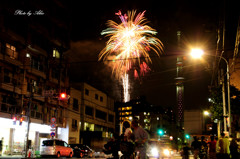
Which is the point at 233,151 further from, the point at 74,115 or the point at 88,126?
the point at 88,126

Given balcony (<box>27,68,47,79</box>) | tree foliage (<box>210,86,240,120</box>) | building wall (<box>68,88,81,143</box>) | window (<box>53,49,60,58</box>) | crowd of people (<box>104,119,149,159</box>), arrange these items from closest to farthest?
crowd of people (<box>104,119,149,159</box>) → tree foliage (<box>210,86,240,120</box>) → balcony (<box>27,68,47,79</box>) → window (<box>53,49,60,58</box>) → building wall (<box>68,88,81,143</box>)

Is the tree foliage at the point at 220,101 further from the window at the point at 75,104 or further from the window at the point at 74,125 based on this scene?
the window at the point at 75,104

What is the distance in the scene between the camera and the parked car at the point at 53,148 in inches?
1208

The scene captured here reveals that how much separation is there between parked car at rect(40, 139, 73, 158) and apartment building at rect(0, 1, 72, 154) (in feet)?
9.81

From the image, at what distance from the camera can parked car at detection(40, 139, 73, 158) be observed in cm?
3067

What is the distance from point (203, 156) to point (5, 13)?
27.8m

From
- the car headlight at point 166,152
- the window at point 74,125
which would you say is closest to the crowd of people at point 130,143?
the car headlight at point 166,152

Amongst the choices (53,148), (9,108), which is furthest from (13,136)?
(53,148)

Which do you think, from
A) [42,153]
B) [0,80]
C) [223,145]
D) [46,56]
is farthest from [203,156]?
[46,56]

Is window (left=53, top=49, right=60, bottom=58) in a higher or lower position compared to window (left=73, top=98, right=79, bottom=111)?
higher

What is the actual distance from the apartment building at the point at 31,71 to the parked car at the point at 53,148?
2.99 m

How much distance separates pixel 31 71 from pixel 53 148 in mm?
13300

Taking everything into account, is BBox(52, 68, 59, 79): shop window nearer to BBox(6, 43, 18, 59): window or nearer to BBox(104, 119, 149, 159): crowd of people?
BBox(6, 43, 18, 59): window

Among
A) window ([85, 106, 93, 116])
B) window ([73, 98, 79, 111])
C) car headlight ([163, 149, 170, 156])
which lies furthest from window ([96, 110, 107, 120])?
car headlight ([163, 149, 170, 156])
